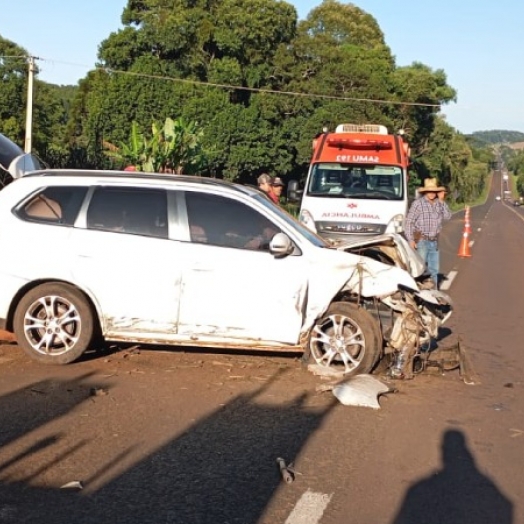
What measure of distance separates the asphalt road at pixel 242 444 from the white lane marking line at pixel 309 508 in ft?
0.04

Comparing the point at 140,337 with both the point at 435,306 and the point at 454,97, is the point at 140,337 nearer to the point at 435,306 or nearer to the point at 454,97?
the point at 435,306

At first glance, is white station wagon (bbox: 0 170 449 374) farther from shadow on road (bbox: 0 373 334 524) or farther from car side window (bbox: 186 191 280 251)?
shadow on road (bbox: 0 373 334 524)

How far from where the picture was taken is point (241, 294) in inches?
295

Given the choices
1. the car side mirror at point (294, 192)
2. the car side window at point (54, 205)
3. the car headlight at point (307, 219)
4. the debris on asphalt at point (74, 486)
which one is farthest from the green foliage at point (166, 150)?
the debris on asphalt at point (74, 486)

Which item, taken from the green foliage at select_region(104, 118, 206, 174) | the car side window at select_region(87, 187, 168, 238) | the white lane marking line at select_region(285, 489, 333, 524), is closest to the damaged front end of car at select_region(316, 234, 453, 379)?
the car side window at select_region(87, 187, 168, 238)

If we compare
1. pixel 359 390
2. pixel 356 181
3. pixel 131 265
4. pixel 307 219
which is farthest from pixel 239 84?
pixel 359 390

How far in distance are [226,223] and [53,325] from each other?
1.85m

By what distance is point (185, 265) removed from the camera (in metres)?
7.54

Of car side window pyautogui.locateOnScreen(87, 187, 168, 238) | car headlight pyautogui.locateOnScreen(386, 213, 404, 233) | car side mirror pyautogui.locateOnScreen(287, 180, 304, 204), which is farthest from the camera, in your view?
car side mirror pyautogui.locateOnScreen(287, 180, 304, 204)

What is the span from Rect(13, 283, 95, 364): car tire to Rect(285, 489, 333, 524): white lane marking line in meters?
3.53

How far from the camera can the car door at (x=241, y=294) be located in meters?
7.47

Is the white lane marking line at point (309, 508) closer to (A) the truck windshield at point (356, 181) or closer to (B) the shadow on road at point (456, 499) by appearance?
(B) the shadow on road at point (456, 499)

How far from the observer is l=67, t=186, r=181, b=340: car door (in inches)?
298

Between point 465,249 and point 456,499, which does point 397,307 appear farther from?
point 465,249
